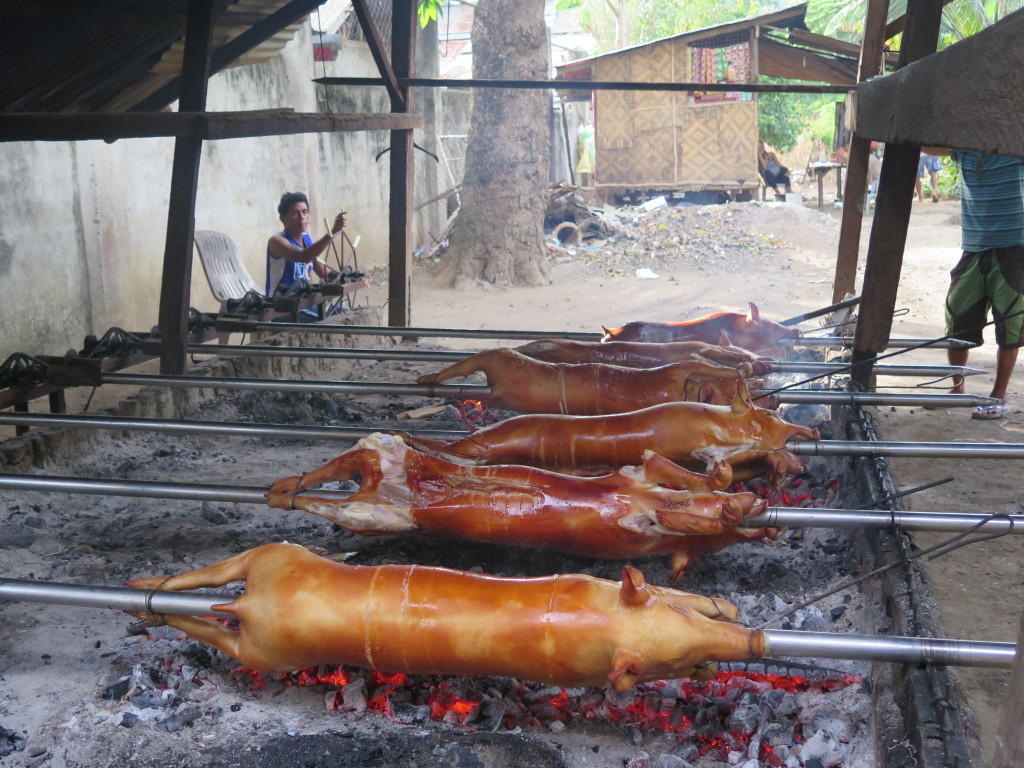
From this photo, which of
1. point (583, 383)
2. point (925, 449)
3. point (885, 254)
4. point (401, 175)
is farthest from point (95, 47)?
point (925, 449)

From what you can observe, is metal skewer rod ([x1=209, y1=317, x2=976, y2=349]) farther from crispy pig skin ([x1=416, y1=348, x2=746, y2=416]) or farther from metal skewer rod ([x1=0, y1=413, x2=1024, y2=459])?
metal skewer rod ([x1=0, y1=413, x2=1024, y2=459])

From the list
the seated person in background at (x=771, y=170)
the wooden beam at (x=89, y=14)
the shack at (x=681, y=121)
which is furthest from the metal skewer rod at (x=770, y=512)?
the seated person in background at (x=771, y=170)

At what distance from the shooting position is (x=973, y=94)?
1707 millimetres

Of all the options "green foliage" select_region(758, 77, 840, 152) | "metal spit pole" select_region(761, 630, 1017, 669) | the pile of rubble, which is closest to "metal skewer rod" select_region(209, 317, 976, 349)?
"metal spit pole" select_region(761, 630, 1017, 669)

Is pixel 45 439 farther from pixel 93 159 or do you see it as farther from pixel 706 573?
pixel 93 159

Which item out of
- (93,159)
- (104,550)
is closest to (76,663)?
(104,550)

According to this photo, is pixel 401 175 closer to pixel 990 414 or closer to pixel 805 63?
pixel 990 414

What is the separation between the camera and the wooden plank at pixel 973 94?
1.48m

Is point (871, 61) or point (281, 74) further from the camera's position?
point (281, 74)

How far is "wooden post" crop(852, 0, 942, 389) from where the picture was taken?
182 inches

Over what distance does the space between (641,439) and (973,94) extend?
177cm

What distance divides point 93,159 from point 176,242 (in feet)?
12.8

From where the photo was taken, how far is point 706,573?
3506 mm

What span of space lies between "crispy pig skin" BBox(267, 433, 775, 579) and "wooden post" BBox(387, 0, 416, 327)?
4.96 metres
